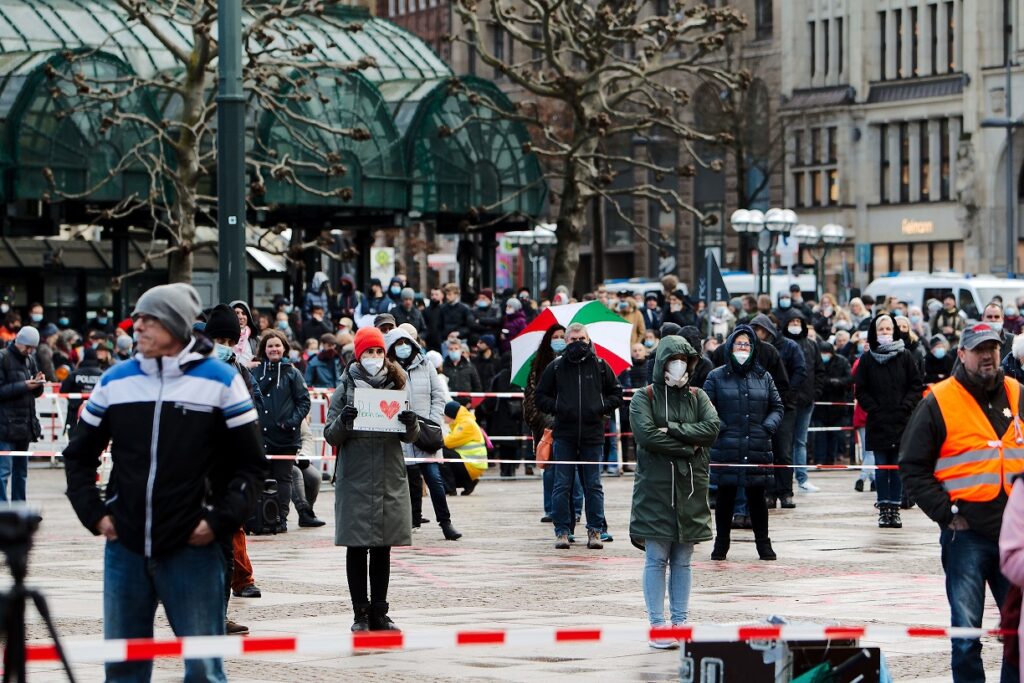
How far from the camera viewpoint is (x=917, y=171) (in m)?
77.1

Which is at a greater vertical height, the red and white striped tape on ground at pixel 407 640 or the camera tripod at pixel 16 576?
the camera tripod at pixel 16 576

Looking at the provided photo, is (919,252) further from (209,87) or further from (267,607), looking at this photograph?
(267,607)

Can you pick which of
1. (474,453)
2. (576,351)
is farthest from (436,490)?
(474,453)

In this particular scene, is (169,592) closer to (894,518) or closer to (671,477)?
(671,477)

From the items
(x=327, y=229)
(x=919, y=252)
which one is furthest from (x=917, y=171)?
(x=327, y=229)

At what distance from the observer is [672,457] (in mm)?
12844

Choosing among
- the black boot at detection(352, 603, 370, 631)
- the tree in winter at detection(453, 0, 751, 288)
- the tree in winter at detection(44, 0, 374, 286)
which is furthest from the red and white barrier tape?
the black boot at detection(352, 603, 370, 631)

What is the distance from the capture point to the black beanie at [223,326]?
1337 cm

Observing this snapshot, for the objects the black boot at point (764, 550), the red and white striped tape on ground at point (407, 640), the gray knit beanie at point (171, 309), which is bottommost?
the black boot at point (764, 550)

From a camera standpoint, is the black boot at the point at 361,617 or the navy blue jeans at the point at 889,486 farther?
the navy blue jeans at the point at 889,486

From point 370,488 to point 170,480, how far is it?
4.80 m

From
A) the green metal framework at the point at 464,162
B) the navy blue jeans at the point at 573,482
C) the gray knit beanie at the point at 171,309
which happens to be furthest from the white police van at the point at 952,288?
the gray knit beanie at the point at 171,309

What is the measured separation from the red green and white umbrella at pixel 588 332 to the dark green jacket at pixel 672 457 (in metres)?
7.28

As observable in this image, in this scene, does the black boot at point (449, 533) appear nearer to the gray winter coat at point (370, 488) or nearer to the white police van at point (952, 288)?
the gray winter coat at point (370, 488)
